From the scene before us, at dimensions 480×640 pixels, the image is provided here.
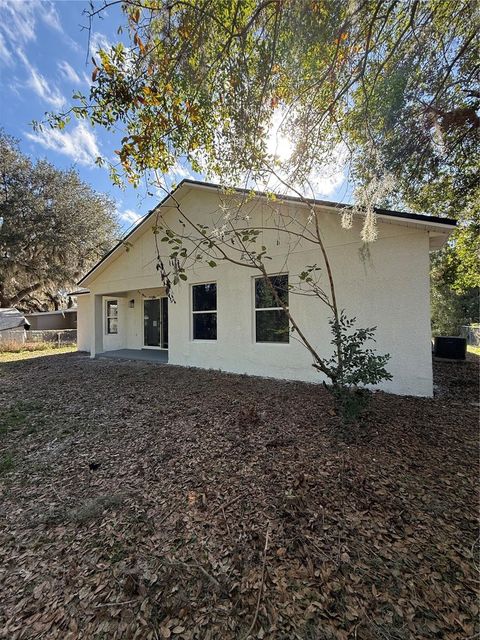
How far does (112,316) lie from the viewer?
13.5m

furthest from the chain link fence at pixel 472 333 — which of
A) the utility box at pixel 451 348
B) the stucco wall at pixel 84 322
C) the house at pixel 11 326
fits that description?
the house at pixel 11 326

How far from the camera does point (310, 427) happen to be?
434 cm

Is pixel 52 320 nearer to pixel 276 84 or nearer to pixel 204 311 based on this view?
pixel 204 311

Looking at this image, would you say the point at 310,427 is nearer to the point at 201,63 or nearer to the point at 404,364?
the point at 404,364

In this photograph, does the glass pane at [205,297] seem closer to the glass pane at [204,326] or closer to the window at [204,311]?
the window at [204,311]

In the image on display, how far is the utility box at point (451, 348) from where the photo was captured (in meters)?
10.2

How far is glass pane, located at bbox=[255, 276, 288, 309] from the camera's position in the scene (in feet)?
24.6

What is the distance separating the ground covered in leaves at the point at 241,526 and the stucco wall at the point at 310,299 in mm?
1490

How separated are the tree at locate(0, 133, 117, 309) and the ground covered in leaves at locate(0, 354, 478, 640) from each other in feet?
59.2

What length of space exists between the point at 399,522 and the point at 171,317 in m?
8.23

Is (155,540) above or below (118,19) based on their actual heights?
below

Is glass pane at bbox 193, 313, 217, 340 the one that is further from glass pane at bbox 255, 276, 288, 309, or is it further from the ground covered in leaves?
the ground covered in leaves

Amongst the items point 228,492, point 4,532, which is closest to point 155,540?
point 228,492

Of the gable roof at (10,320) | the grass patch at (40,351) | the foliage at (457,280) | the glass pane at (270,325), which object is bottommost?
the grass patch at (40,351)
